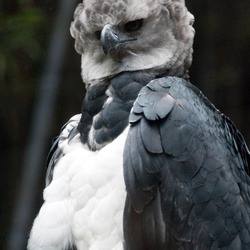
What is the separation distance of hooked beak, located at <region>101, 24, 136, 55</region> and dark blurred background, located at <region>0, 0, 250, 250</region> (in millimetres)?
997

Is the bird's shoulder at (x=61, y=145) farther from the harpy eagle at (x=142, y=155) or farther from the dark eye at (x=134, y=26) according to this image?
the dark eye at (x=134, y=26)

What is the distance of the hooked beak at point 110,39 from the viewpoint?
2.80 m

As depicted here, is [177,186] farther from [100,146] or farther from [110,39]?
[110,39]

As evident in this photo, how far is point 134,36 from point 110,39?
108mm

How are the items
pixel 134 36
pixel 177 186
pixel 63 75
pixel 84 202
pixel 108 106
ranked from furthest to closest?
1. pixel 63 75
2. pixel 134 36
3. pixel 108 106
4. pixel 84 202
5. pixel 177 186

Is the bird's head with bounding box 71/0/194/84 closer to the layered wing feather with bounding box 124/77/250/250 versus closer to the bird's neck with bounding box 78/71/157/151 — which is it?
the bird's neck with bounding box 78/71/157/151

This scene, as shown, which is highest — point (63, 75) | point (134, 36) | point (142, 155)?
point (134, 36)

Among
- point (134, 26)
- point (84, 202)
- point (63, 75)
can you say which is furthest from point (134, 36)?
point (63, 75)

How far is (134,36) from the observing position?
2.90 m

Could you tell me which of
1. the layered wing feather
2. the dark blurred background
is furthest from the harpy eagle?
the dark blurred background

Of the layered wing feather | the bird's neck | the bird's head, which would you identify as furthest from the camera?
the bird's head

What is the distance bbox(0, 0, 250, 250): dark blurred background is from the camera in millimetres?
3861

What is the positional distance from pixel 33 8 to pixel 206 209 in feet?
4.96

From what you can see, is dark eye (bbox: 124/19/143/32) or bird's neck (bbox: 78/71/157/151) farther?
dark eye (bbox: 124/19/143/32)
